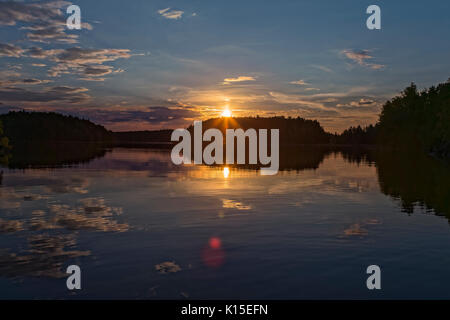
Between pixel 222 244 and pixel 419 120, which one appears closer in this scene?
pixel 222 244

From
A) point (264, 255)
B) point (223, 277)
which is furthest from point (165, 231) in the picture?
point (223, 277)

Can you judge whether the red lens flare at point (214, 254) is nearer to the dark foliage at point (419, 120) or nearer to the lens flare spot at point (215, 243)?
the lens flare spot at point (215, 243)

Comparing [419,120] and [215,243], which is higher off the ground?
[419,120]

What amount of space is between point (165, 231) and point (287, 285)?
9.47 m

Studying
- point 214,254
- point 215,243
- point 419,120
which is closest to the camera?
point 214,254

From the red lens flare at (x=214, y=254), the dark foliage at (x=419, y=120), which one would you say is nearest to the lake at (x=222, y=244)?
the red lens flare at (x=214, y=254)

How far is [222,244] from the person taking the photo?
18797 mm

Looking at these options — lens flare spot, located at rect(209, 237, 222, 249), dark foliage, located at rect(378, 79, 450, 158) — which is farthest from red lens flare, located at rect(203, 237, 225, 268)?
dark foliage, located at rect(378, 79, 450, 158)

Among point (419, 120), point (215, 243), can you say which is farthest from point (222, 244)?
point (419, 120)

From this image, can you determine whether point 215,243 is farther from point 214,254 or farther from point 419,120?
point 419,120

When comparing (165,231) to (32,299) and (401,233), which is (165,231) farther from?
(401,233)

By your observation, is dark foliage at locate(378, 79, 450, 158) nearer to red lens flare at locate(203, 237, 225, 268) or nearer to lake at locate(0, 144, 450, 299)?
lake at locate(0, 144, 450, 299)

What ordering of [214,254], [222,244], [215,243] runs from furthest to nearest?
1. [215,243]
2. [222,244]
3. [214,254]
